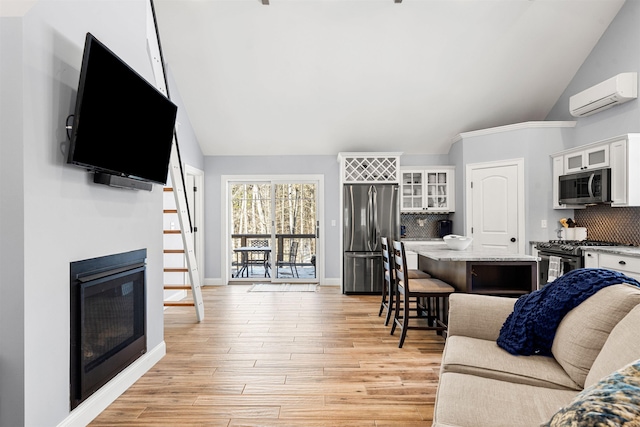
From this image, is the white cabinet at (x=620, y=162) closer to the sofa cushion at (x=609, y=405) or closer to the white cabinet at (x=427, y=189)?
the white cabinet at (x=427, y=189)

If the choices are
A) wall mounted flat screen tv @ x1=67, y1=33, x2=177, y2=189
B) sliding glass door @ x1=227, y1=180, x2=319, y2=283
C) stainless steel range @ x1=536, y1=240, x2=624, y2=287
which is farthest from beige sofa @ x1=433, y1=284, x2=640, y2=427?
sliding glass door @ x1=227, y1=180, x2=319, y2=283

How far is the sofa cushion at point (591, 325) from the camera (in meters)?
1.61

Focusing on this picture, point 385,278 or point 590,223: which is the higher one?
point 590,223

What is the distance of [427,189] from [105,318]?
5.26 meters

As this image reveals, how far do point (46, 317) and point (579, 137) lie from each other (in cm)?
598

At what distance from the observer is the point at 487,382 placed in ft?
5.59

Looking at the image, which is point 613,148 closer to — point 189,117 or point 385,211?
point 385,211

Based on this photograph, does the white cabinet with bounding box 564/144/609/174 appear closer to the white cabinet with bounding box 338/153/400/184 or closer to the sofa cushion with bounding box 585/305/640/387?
the white cabinet with bounding box 338/153/400/184

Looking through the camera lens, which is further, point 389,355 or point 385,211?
point 385,211

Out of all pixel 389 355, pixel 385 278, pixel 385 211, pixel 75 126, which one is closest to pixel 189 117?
pixel 385 211

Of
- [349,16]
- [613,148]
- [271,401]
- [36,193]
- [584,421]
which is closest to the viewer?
[584,421]

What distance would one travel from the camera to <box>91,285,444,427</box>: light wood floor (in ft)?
7.49

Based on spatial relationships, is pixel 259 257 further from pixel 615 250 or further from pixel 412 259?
pixel 615 250

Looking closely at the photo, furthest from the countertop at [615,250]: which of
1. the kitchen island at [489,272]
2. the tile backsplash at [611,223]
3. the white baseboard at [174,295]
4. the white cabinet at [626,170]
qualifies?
the white baseboard at [174,295]
